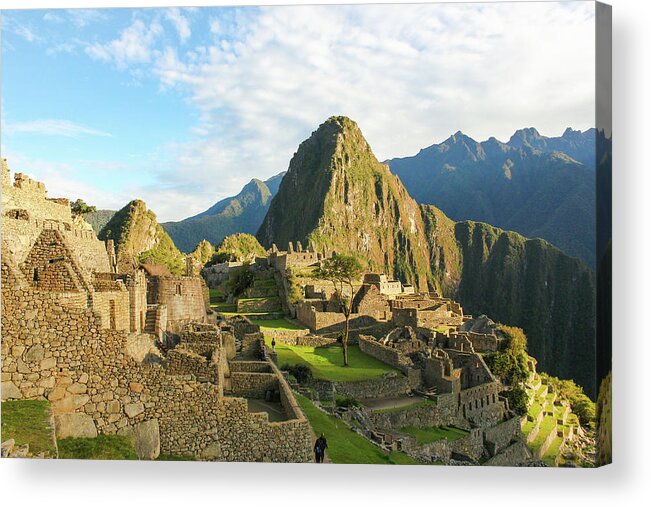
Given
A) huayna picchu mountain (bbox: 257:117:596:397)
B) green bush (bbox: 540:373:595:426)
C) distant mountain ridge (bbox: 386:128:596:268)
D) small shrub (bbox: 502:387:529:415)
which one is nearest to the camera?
small shrub (bbox: 502:387:529:415)

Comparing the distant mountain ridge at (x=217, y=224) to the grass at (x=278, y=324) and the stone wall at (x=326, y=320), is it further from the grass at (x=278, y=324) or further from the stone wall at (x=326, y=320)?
the stone wall at (x=326, y=320)

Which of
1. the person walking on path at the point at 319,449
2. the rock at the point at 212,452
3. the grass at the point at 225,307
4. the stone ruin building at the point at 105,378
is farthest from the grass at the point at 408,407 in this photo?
the grass at the point at 225,307

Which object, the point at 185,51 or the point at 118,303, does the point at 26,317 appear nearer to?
the point at 118,303

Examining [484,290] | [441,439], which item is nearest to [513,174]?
[484,290]

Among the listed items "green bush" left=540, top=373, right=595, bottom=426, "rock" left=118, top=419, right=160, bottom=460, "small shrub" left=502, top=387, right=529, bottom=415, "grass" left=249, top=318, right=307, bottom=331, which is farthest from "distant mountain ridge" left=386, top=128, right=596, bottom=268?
"rock" left=118, top=419, right=160, bottom=460

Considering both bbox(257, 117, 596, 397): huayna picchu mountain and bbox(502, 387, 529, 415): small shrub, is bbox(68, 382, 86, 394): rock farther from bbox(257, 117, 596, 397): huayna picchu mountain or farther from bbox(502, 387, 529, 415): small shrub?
bbox(257, 117, 596, 397): huayna picchu mountain
